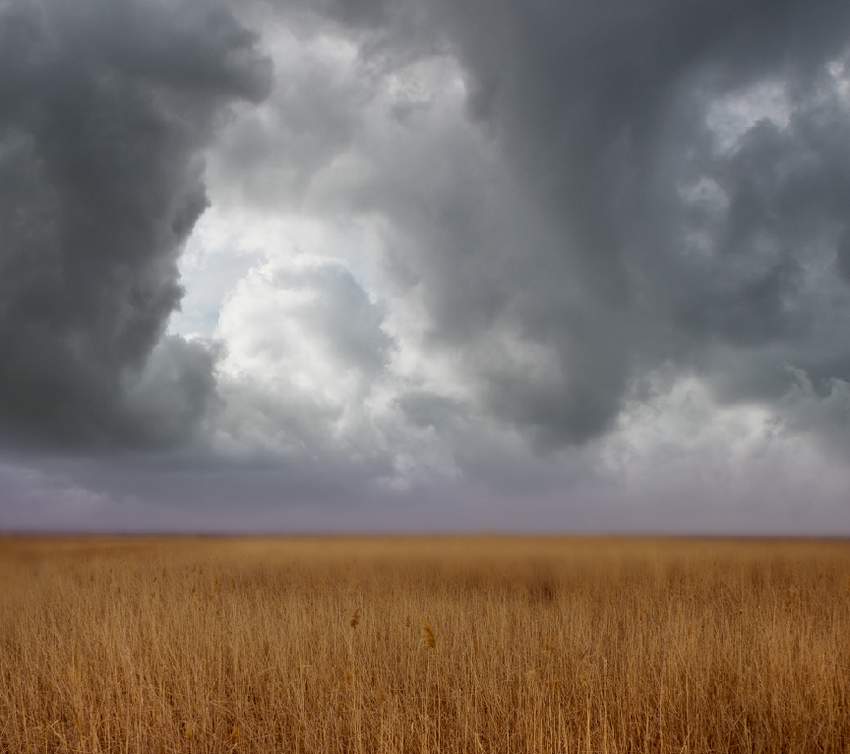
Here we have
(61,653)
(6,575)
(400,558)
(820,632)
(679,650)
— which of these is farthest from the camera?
(400,558)

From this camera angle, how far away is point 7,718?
8266 mm

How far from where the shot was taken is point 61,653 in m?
10.5

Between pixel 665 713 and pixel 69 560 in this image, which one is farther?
pixel 69 560

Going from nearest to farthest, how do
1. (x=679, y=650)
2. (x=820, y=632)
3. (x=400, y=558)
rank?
(x=679, y=650)
(x=820, y=632)
(x=400, y=558)

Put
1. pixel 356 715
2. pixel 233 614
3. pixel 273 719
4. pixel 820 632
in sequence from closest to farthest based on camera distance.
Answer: pixel 356 715 < pixel 273 719 < pixel 233 614 < pixel 820 632

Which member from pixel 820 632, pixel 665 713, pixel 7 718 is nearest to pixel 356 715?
pixel 665 713

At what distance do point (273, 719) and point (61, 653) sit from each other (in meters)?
4.62

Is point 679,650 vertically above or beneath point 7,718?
above

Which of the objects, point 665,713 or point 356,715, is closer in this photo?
point 356,715

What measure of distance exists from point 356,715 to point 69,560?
2346 centimetres

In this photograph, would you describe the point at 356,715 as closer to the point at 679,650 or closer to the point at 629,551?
the point at 679,650

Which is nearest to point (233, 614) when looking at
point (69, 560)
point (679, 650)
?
point (679, 650)

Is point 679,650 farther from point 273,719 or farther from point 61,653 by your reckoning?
point 61,653

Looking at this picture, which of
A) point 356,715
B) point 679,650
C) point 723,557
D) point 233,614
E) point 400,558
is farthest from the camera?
point 400,558
